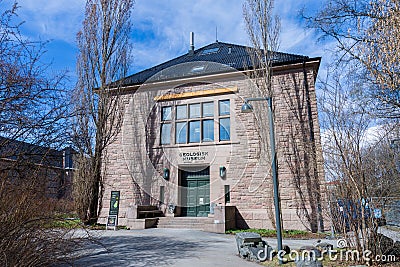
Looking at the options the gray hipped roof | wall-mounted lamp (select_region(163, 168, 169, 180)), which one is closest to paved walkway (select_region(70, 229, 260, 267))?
wall-mounted lamp (select_region(163, 168, 169, 180))

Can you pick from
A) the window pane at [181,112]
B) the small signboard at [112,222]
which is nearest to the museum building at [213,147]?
the window pane at [181,112]

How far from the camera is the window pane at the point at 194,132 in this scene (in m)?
13.6

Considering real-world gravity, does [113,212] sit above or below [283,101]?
below

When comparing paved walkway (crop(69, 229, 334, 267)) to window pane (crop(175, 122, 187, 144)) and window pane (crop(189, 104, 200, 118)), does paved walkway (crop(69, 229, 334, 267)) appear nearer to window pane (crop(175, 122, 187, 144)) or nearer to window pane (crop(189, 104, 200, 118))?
window pane (crop(175, 122, 187, 144))

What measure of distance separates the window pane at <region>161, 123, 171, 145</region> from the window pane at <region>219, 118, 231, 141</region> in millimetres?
2687

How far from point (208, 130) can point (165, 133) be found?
229cm

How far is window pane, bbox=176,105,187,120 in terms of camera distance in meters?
14.1

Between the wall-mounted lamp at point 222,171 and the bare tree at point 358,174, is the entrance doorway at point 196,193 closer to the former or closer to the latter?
the wall-mounted lamp at point 222,171

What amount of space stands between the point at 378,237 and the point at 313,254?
3.86 ft

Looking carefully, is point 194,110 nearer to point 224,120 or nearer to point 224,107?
point 224,107

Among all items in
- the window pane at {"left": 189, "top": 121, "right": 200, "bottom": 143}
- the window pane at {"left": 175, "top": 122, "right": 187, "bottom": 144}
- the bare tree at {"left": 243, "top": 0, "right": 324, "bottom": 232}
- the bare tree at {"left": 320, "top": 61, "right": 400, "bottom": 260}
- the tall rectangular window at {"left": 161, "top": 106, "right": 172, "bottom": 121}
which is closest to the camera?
the bare tree at {"left": 320, "top": 61, "right": 400, "bottom": 260}

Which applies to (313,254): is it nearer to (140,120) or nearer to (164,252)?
(164,252)

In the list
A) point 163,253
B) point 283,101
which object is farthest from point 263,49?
point 163,253

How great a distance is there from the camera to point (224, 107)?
13414mm
